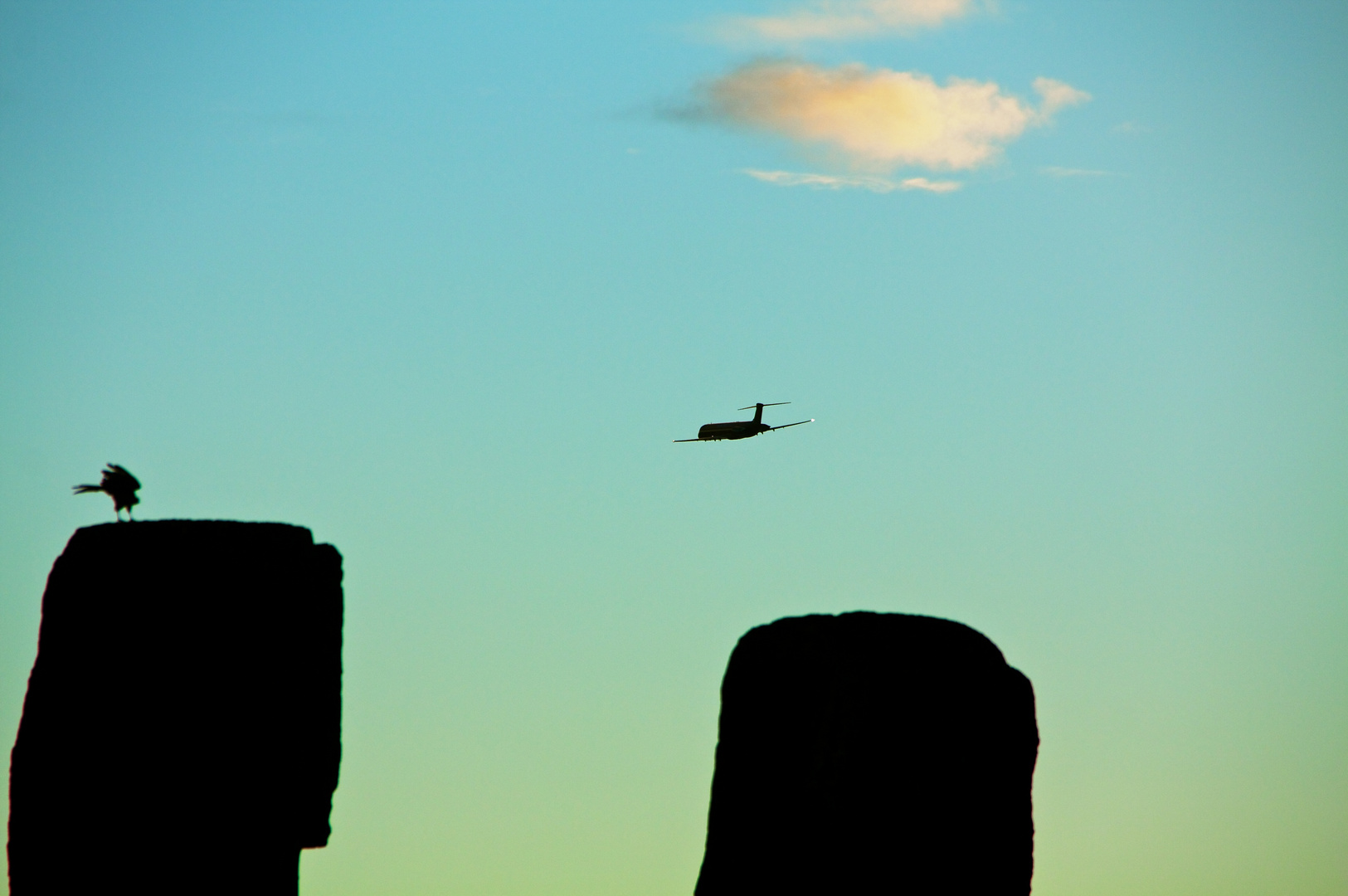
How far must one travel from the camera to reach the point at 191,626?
20.9 m

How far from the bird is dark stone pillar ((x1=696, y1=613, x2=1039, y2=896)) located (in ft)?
22.9

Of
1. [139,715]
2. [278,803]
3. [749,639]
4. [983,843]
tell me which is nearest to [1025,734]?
[983,843]

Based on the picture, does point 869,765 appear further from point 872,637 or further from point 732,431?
point 732,431

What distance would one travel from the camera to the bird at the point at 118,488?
872 inches

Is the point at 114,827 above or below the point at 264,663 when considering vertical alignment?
below

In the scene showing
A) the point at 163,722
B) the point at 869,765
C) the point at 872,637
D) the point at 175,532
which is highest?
the point at 175,532

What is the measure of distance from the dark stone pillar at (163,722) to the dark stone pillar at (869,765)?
4714mm

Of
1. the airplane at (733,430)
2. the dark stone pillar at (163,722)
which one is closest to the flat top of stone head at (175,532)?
the dark stone pillar at (163,722)

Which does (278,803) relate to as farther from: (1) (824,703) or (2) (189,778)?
(1) (824,703)

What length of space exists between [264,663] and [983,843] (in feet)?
25.5

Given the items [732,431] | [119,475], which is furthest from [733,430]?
[119,475]

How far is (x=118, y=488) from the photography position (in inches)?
872

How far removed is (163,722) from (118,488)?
9.50 ft

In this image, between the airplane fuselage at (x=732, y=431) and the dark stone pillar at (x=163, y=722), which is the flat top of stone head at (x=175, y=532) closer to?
the dark stone pillar at (x=163, y=722)
